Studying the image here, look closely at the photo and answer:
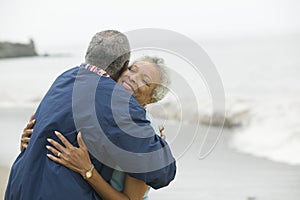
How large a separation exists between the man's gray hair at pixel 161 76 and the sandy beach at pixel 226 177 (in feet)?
6.23

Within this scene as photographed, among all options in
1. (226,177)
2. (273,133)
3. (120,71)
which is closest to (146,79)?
(120,71)

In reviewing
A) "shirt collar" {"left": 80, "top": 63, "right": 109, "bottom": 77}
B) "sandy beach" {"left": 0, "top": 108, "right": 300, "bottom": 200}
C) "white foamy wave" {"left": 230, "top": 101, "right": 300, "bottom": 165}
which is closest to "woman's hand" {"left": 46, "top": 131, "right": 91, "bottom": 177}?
"shirt collar" {"left": 80, "top": 63, "right": 109, "bottom": 77}

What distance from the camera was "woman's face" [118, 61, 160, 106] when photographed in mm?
2797

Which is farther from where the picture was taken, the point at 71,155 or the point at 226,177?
the point at 226,177

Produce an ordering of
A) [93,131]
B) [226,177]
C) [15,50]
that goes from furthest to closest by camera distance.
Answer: [15,50]
[226,177]
[93,131]

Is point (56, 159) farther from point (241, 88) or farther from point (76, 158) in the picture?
point (241, 88)

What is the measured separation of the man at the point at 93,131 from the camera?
2.53m

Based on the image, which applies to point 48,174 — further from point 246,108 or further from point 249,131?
point 246,108

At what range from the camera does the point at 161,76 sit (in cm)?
289

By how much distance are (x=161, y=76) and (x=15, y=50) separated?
15070mm

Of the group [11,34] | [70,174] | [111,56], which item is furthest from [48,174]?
[11,34]

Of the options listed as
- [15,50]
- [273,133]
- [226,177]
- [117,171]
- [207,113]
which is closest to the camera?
[117,171]

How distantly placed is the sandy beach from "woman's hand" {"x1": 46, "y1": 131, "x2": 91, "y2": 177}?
2279 millimetres

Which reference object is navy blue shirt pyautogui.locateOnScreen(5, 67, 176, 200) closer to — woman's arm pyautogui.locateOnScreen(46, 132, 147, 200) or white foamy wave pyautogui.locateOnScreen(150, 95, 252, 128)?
woman's arm pyautogui.locateOnScreen(46, 132, 147, 200)
